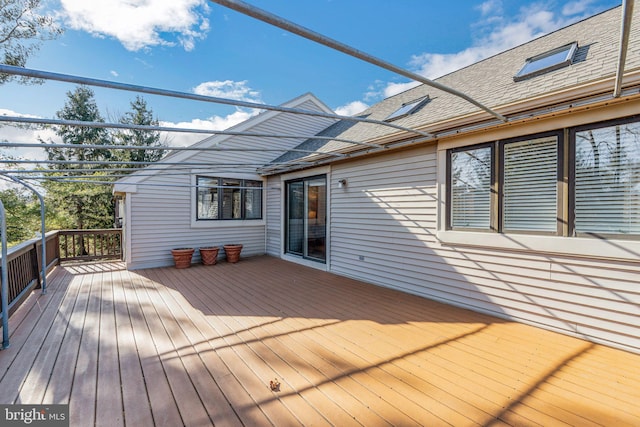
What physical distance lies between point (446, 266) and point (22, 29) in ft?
38.0

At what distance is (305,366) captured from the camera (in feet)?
7.97

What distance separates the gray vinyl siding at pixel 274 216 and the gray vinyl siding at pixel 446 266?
2.18 meters

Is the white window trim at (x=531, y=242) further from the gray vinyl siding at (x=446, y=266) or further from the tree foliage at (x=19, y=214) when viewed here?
the tree foliage at (x=19, y=214)

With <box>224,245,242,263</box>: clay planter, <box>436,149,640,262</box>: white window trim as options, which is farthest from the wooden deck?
<box>224,245,242,263</box>: clay planter

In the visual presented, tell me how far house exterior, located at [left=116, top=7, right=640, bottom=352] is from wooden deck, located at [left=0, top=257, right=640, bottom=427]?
439mm

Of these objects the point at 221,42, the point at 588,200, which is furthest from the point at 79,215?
the point at 588,200

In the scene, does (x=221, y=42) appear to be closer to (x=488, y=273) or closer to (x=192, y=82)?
(x=192, y=82)

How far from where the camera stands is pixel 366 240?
5203 millimetres

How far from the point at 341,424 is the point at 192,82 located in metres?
9.53

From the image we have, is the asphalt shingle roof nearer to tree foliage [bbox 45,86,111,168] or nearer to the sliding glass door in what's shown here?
the sliding glass door

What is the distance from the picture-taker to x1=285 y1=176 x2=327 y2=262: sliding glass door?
633 cm

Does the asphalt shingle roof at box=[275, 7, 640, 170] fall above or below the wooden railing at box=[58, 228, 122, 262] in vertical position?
above

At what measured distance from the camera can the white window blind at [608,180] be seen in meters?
2.63

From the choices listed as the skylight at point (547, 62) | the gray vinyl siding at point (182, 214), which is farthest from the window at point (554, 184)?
the gray vinyl siding at point (182, 214)
